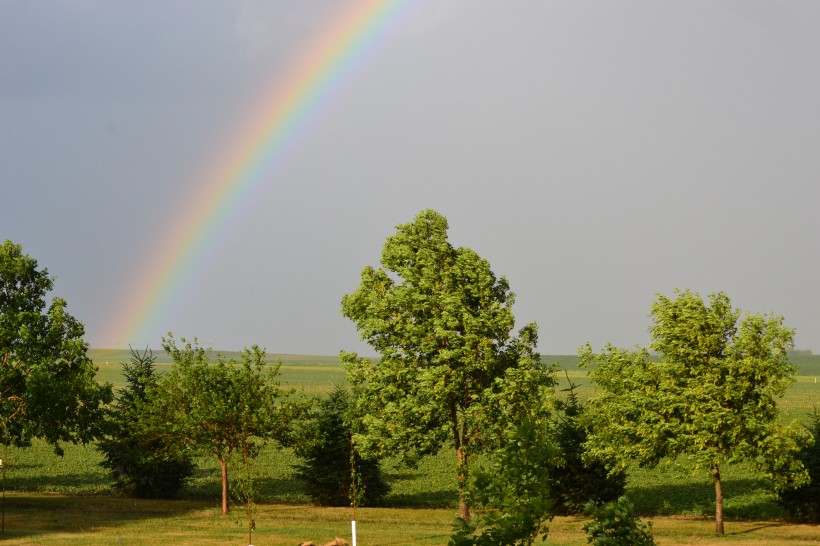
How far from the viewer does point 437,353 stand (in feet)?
138

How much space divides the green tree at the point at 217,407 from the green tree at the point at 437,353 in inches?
307

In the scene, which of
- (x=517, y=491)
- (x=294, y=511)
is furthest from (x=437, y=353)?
(x=517, y=491)

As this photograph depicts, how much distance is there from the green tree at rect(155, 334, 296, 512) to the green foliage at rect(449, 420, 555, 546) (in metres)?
34.3

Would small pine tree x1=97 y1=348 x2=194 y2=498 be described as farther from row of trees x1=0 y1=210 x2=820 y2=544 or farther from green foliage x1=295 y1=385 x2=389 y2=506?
green foliage x1=295 y1=385 x2=389 y2=506

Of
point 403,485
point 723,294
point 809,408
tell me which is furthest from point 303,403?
point 809,408

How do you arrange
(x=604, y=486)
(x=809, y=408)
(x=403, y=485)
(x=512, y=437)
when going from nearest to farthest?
(x=512, y=437)
(x=604, y=486)
(x=403, y=485)
(x=809, y=408)

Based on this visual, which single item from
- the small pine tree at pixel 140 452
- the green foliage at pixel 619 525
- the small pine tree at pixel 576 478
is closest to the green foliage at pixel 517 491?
the green foliage at pixel 619 525

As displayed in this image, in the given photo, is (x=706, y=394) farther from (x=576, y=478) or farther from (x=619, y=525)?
(x=619, y=525)

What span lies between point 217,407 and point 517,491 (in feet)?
115

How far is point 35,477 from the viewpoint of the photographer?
64.3 m

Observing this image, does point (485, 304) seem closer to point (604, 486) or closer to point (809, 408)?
point (604, 486)

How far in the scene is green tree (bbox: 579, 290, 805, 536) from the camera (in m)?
37.4

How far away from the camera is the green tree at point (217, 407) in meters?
47.8

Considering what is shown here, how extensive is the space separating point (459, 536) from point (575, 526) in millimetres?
31377
